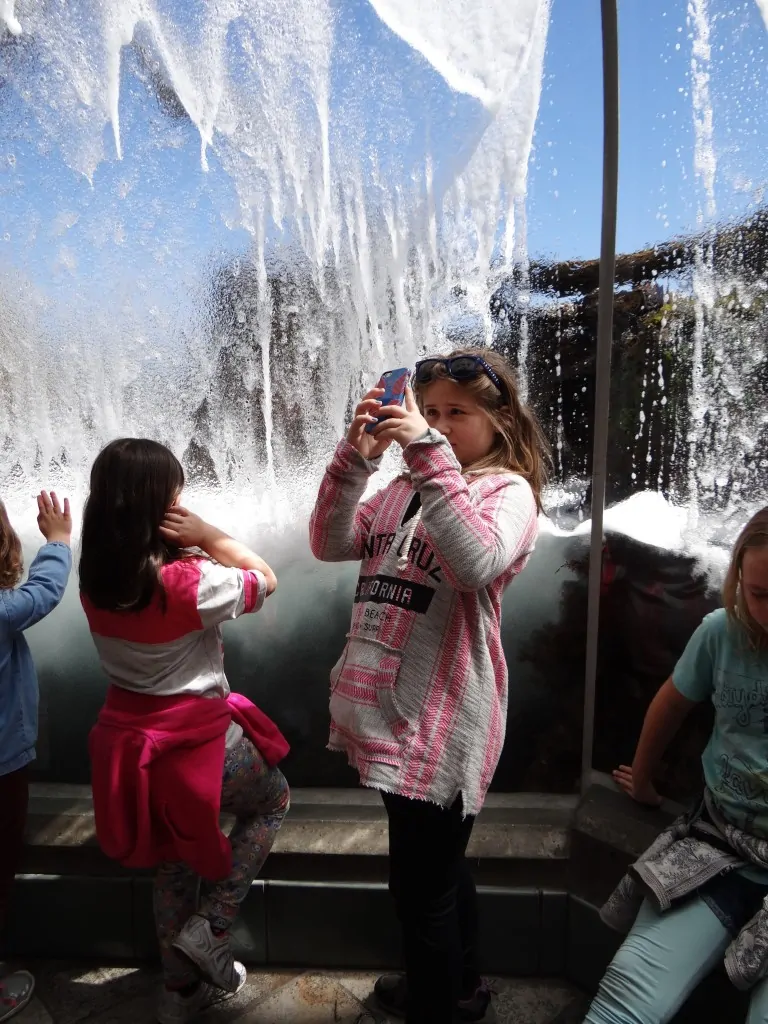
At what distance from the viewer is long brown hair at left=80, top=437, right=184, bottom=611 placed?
1.62 metres

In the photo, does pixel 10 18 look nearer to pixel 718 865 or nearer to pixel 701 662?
pixel 701 662

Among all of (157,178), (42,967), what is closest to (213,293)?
(157,178)

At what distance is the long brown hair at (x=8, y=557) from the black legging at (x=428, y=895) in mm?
1087

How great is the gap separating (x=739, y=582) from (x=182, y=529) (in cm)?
120

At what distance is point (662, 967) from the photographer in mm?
1445

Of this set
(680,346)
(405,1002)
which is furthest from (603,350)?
(405,1002)

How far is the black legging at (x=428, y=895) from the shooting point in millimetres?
1455

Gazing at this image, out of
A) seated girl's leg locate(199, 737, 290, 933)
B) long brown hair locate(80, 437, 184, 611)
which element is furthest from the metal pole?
long brown hair locate(80, 437, 184, 611)

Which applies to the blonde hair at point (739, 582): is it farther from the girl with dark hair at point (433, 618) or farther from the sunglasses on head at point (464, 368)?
the sunglasses on head at point (464, 368)

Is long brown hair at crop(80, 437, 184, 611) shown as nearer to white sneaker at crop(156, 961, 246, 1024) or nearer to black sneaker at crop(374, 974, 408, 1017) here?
white sneaker at crop(156, 961, 246, 1024)

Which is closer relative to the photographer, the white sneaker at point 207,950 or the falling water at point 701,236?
the white sneaker at point 207,950

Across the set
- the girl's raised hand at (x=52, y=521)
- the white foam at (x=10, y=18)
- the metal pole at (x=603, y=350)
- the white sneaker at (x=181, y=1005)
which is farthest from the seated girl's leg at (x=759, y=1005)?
the white foam at (x=10, y=18)

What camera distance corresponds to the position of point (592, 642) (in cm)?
222

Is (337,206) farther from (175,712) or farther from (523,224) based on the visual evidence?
(175,712)
